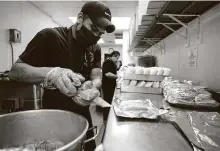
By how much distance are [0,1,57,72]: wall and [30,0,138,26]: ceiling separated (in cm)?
32

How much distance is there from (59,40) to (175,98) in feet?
3.49

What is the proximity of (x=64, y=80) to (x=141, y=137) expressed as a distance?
0.46m

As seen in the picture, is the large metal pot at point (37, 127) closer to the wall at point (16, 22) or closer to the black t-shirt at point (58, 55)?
the black t-shirt at point (58, 55)

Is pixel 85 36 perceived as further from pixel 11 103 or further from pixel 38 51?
pixel 11 103

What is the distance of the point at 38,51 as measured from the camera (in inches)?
48.5

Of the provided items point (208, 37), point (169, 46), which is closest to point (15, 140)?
point (208, 37)

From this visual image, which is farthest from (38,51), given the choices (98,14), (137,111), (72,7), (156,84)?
(72,7)

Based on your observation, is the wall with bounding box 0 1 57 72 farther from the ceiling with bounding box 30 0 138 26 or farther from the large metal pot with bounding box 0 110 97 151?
the large metal pot with bounding box 0 110 97 151

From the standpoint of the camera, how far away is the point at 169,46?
3.41m

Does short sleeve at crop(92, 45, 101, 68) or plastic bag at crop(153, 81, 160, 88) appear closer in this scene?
short sleeve at crop(92, 45, 101, 68)

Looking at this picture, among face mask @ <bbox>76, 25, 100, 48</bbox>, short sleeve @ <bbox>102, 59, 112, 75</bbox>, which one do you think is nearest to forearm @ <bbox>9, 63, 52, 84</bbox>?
face mask @ <bbox>76, 25, 100, 48</bbox>

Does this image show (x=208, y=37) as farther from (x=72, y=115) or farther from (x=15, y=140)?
(x=15, y=140)

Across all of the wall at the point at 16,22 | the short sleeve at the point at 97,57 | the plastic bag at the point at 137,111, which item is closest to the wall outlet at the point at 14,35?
the wall at the point at 16,22

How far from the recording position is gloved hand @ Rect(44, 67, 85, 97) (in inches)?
33.2
